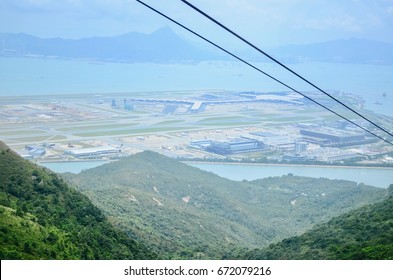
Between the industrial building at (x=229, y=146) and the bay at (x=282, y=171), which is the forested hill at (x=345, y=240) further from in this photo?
the industrial building at (x=229, y=146)

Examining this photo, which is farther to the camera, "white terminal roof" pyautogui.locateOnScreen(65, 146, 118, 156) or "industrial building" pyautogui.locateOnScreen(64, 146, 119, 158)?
"white terminal roof" pyautogui.locateOnScreen(65, 146, 118, 156)

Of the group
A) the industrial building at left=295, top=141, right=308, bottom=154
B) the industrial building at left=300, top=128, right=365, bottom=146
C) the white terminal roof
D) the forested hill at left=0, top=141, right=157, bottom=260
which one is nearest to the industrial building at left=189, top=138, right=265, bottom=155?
the industrial building at left=295, top=141, right=308, bottom=154

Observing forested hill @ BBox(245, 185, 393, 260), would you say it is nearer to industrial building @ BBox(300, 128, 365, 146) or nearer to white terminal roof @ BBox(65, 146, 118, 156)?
white terminal roof @ BBox(65, 146, 118, 156)

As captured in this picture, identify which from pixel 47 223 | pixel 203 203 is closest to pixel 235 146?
pixel 203 203

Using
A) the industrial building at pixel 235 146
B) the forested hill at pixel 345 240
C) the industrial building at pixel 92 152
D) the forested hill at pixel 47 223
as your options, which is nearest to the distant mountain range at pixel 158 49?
the industrial building at pixel 235 146
